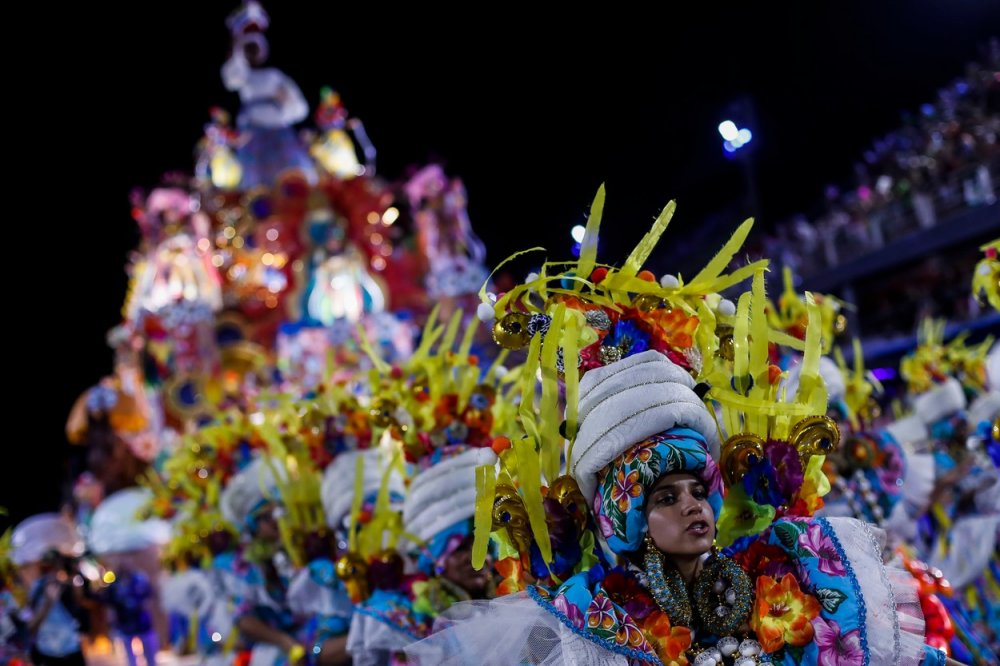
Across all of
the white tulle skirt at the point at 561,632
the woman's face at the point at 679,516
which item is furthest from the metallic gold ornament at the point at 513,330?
the white tulle skirt at the point at 561,632

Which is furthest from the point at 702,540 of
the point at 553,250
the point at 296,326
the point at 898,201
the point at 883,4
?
the point at 296,326

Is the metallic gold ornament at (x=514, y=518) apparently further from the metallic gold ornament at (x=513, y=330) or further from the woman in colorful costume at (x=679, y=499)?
the metallic gold ornament at (x=513, y=330)

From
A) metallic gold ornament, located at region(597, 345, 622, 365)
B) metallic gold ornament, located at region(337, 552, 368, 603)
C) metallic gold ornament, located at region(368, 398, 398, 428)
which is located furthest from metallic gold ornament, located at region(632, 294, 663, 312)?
metallic gold ornament, located at region(337, 552, 368, 603)

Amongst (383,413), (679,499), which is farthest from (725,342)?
(383,413)

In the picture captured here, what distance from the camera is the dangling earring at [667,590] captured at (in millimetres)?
2461

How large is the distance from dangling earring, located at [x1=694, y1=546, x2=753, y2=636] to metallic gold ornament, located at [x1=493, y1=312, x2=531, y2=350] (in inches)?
30.2

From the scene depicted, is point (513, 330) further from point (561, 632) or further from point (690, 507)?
point (561, 632)

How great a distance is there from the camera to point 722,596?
8.21 feet

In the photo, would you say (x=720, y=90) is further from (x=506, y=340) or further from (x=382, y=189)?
(x=382, y=189)

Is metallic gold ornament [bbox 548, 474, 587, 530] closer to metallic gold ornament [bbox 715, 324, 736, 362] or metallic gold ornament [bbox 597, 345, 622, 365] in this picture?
metallic gold ornament [bbox 597, 345, 622, 365]

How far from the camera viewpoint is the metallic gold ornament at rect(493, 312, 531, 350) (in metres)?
2.65

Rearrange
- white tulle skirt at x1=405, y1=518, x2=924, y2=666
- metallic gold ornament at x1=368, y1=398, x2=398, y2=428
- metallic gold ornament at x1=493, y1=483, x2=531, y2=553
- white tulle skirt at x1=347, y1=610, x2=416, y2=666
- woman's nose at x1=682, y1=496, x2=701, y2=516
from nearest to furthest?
white tulle skirt at x1=405, y1=518, x2=924, y2=666 → woman's nose at x1=682, y1=496, x2=701, y2=516 → metallic gold ornament at x1=493, y1=483, x2=531, y2=553 → white tulle skirt at x1=347, y1=610, x2=416, y2=666 → metallic gold ornament at x1=368, y1=398, x2=398, y2=428

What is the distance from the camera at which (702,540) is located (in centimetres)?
244

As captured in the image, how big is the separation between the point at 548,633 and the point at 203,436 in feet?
18.1
